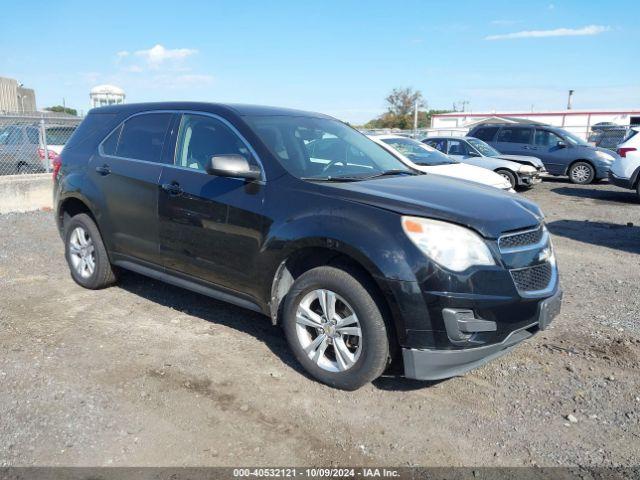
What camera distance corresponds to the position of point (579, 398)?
3572mm

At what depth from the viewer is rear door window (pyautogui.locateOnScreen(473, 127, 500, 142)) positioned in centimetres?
1728

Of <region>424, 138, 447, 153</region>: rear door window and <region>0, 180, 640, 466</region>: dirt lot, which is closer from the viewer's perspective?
<region>0, 180, 640, 466</region>: dirt lot

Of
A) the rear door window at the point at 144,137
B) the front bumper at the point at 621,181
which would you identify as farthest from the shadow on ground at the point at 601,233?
the rear door window at the point at 144,137

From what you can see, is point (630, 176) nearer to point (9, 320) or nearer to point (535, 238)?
point (535, 238)

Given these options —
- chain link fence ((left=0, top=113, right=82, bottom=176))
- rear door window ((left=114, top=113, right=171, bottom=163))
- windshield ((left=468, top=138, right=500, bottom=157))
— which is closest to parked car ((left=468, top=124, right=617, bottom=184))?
windshield ((left=468, top=138, right=500, bottom=157))

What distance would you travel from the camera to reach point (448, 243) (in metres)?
3.21

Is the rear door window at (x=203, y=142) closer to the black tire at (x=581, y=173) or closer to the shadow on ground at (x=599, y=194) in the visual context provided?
the shadow on ground at (x=599, y=194)

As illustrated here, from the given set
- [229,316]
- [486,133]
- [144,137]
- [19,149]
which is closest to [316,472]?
[229,316]

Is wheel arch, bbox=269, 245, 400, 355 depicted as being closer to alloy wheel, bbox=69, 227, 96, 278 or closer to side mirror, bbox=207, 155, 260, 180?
side mirror, bbox=207, 155, 260, 180

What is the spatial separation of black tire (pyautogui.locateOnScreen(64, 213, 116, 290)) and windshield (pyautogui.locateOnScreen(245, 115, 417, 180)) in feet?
7.16

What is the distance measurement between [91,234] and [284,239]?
8.51ft

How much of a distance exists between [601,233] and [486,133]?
9.17 m

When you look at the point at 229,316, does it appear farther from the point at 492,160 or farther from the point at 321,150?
the point at 492,160

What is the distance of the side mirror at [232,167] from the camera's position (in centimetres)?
380
